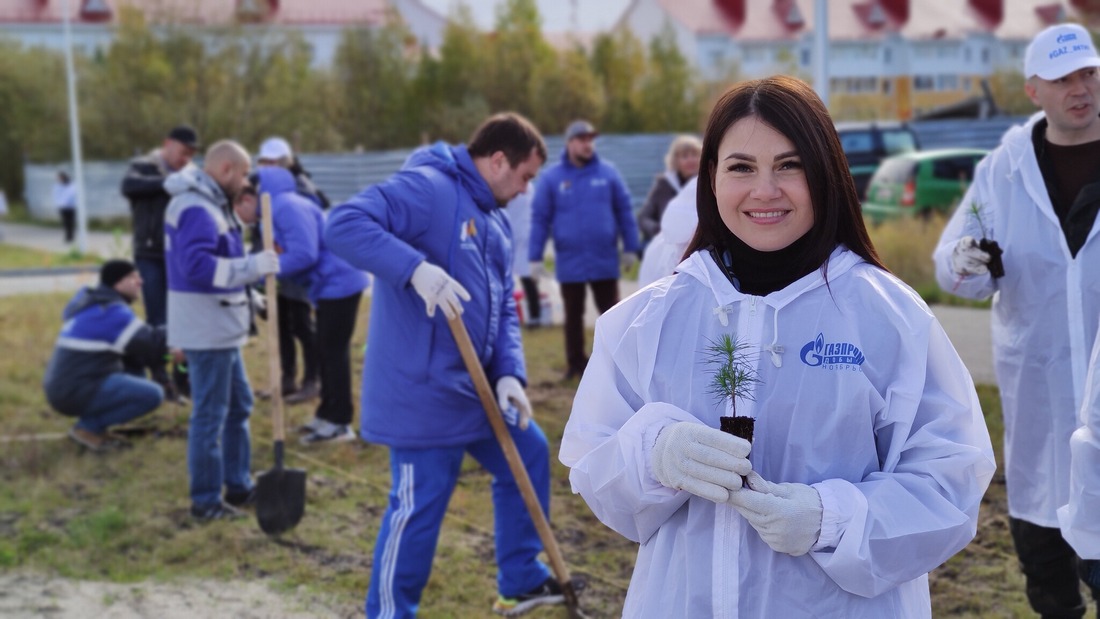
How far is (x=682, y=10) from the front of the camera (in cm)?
6266

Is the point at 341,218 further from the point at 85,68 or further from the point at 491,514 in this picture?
the point at 85,68

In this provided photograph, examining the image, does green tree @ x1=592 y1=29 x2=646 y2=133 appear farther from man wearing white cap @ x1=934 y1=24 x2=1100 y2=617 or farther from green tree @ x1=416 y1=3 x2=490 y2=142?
man wearing white cap @ x1=934 y1=24 x2=1100 y2=617

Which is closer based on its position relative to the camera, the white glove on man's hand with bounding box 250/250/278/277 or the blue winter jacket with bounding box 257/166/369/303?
the white glove on man's hand with bounding box 250/250/278/277

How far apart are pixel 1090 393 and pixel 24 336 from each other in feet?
39.3

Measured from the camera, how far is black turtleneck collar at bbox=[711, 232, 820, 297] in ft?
7.73

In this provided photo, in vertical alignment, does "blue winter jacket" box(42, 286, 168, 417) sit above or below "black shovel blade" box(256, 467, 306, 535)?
above

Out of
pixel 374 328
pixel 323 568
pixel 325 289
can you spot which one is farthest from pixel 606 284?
pixel 374 328

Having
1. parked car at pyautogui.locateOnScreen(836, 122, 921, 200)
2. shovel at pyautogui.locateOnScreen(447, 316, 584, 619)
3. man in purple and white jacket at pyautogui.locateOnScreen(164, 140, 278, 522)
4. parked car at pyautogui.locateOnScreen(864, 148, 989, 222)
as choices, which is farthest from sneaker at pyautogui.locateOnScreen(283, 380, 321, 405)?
parked car at pyautogui.locateOnScreen(836, 122, 921, 200)

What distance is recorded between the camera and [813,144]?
229cm

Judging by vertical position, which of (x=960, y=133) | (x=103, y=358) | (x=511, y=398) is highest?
(x=960, y=133)

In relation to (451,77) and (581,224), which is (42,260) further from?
(581,224)

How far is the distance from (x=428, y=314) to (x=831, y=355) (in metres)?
2.32

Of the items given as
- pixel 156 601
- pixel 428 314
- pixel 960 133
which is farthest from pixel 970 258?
pixel 960 133

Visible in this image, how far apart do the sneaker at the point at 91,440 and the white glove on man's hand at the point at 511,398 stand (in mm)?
4344
